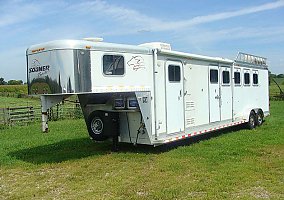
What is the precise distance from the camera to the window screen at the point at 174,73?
33.8ft

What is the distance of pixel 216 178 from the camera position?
23.6 feet

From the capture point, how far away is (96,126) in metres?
10.2

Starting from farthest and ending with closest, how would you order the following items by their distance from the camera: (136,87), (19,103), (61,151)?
(19,103), (61,151), (136,87)

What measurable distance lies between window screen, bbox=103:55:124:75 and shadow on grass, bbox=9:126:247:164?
2.58 m

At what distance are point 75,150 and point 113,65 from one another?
11.2ft

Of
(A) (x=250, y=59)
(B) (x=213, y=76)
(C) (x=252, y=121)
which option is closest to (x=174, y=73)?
(B) (x=213, y=76)

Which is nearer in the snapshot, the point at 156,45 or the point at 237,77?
the point at 156,45

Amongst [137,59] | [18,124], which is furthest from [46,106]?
[18,124]

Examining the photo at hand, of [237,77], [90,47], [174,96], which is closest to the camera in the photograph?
[90,47]

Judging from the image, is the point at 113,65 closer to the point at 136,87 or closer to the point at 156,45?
the point at 136,87

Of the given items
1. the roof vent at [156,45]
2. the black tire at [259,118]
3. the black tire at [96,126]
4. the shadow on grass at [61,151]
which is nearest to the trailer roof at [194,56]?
the roof vent at [156,45]

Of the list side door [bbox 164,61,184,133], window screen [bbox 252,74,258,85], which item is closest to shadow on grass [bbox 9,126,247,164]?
side door [bbox 164,61,184,133]

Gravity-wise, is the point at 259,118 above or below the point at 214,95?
below

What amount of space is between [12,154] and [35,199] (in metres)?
4.79
